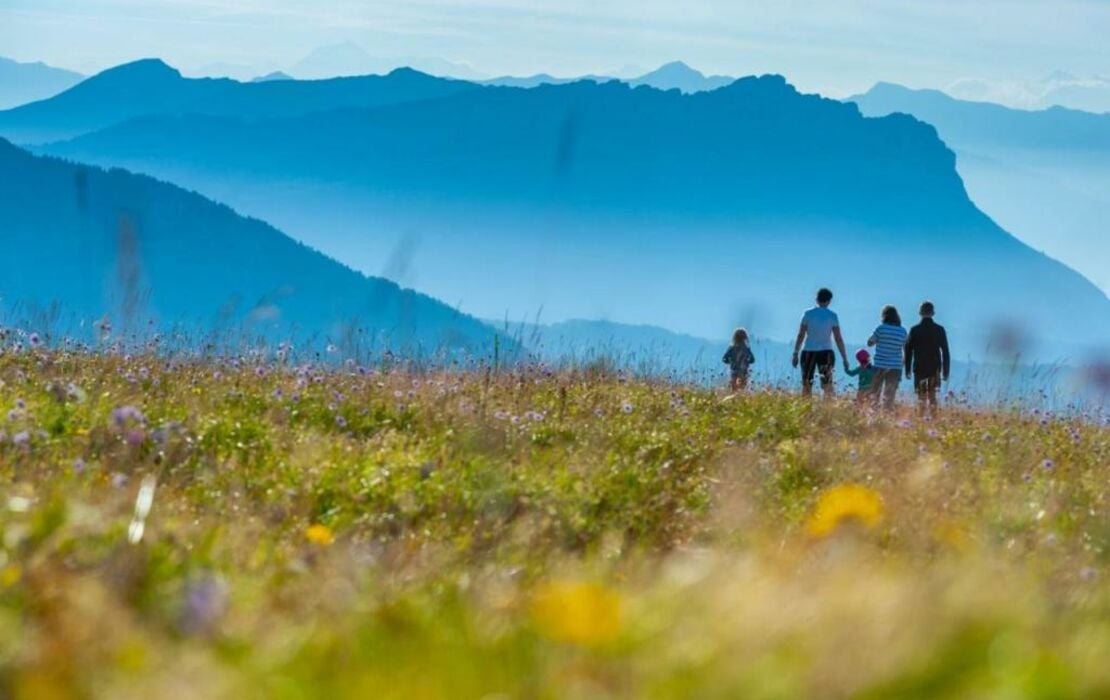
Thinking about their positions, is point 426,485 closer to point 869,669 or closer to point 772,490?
point 772,490

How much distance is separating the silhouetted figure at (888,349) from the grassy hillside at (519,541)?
5.30 m

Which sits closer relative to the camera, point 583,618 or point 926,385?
point 583,618

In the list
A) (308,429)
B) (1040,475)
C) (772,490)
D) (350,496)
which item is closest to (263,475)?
(350,496)

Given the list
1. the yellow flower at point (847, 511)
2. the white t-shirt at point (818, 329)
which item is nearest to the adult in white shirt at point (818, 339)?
the white t-shirt at point (818, 329)

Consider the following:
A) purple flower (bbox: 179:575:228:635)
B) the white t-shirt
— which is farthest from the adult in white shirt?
purple flower (bbox: 179:575:228:635)

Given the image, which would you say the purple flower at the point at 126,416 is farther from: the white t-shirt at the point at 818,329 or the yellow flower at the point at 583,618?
the white t-shirt at the point at 818,329

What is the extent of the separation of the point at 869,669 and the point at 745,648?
33cm

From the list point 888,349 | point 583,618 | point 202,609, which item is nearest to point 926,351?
point 888,349

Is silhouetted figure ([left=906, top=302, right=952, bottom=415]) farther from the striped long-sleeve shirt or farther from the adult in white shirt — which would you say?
the adult in white shirt

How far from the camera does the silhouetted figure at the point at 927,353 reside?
18.6 m

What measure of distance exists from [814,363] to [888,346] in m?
0.92

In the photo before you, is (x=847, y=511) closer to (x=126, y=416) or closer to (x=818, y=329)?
(x=126, y=416)

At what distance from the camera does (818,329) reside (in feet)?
62.2

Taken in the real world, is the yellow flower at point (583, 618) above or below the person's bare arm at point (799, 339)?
above
